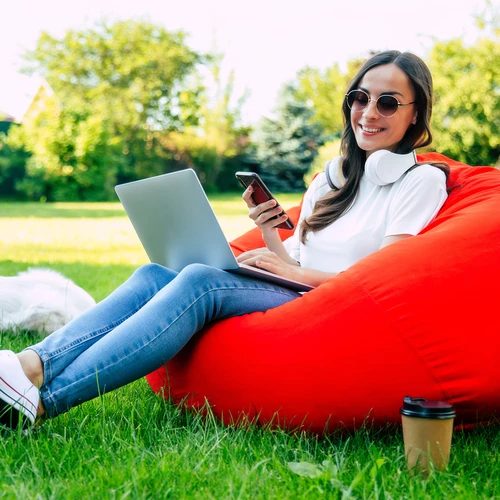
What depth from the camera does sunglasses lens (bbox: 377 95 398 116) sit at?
94.9 inches

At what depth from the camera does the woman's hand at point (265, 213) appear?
249 cm

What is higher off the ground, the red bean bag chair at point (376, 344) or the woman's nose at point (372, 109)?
the woman's nose at point (372, 109)

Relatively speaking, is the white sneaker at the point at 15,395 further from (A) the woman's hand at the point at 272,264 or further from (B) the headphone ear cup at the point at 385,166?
(B) the headphone ear cup at the point at 385,166

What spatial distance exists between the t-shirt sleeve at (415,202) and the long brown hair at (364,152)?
0.55 feet

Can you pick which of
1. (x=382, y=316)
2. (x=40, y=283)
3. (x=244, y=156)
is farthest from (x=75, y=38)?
(x=382, y=316)

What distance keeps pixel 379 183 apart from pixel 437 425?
978 mm

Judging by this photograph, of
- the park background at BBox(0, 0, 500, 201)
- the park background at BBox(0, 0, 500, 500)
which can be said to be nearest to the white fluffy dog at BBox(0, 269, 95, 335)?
the park background at BBox(0, 0, 500, 500)

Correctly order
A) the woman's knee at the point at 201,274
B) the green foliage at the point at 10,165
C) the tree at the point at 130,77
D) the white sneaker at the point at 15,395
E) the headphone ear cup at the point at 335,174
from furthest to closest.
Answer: the tree at the point at 130,77, the green foliage at the point at 10,165, the headphone ear cup at the point at 335,174, the woman's knee at the point at 201,274, the white sneaker at the point at 15,395

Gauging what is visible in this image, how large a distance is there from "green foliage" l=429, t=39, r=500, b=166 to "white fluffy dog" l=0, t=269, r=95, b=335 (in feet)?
62.7

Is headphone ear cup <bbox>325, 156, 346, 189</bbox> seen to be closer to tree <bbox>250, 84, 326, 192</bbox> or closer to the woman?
the woman

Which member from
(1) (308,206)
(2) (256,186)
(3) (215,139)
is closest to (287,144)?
(3) (215,139)

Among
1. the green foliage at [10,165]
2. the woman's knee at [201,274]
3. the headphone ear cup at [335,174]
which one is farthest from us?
the green foliage at [10,165]

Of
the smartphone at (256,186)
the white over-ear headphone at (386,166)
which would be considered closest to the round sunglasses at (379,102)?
the white over-ear headphone at (386,166)

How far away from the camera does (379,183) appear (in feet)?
7.84
